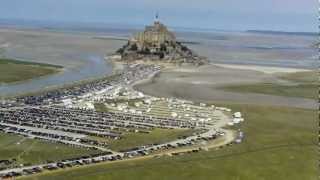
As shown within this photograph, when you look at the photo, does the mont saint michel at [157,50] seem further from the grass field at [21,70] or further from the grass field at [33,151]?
the grass field at [33,151]

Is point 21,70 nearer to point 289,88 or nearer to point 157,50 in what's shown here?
point 157,50

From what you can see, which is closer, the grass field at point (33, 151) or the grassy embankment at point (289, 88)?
the grass field at point (33, 151)

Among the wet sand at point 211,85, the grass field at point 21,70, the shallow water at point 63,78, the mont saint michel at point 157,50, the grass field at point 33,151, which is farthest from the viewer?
the mont saint michel at point 157,50

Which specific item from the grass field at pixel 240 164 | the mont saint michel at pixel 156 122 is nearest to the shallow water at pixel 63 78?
the mont saint michel at pixel 156 122

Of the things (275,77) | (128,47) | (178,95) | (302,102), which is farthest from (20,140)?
(128,47)

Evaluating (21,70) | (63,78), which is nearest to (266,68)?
(63,78)

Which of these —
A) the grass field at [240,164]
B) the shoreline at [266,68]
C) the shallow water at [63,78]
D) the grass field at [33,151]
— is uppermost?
the grass field at [240,164]
